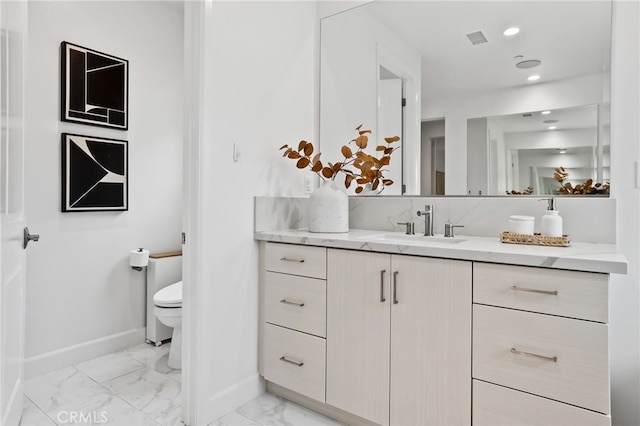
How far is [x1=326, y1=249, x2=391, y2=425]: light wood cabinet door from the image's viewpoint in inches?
62.9

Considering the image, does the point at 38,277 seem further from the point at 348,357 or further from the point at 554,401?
the point at 554,401

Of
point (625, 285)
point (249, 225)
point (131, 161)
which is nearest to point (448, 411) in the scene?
point (625, 285)

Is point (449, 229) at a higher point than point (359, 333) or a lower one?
higher

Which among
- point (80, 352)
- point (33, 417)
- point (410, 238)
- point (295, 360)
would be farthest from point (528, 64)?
point (80, 352)

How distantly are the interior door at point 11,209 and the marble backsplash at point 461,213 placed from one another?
3.31 ft

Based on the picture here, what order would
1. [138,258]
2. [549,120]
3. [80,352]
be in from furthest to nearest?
1. [138,258]
2. [80,352]
3. [549,120]

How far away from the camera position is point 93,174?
2486mm

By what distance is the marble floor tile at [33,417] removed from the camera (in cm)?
175

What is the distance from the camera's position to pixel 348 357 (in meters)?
1.70

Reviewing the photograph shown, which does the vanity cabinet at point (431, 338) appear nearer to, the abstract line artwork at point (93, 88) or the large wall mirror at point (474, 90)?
the large wall mirror at point (474, 90)

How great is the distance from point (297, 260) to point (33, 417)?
1.43 metres

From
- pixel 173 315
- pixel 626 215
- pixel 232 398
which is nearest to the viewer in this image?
pixel 626 215

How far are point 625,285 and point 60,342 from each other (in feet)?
9.81

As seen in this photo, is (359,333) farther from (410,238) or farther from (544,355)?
(544,355)
